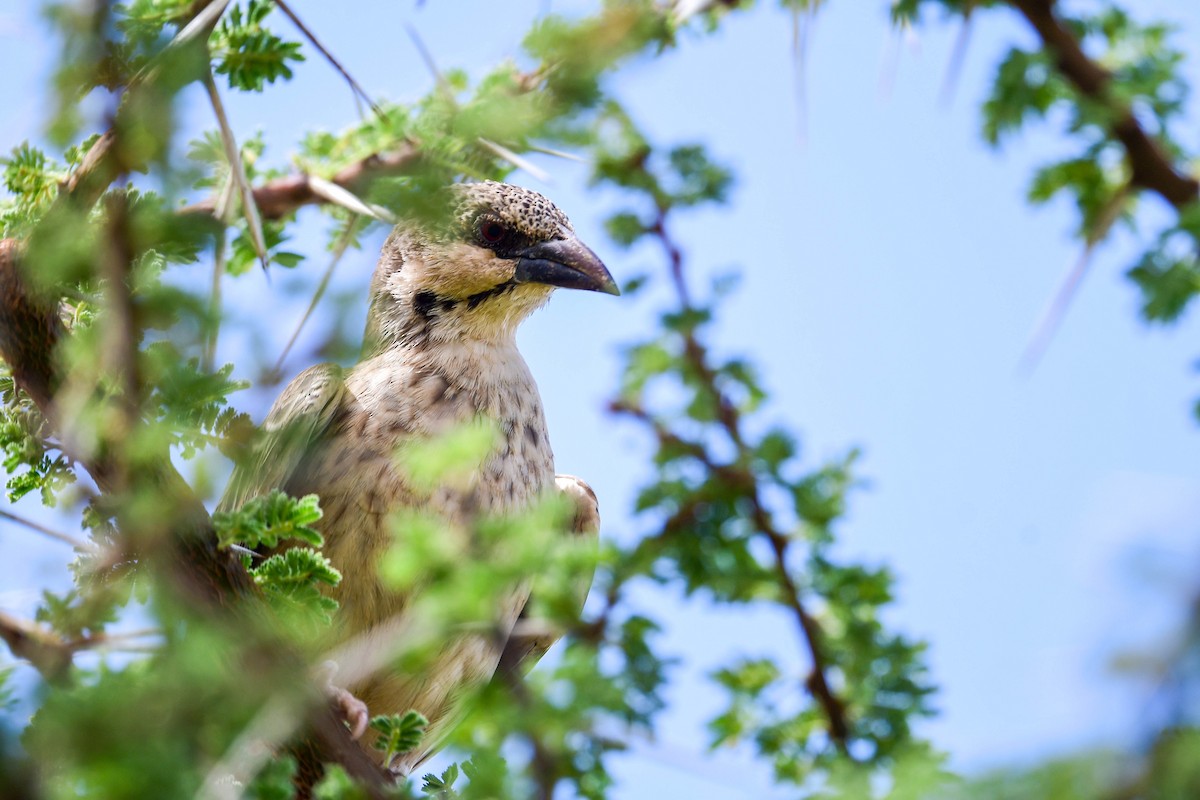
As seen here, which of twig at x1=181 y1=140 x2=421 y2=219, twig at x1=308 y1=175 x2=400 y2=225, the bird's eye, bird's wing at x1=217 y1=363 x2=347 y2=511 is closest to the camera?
twig at x1=308 y1=175 x2=400 y2=225

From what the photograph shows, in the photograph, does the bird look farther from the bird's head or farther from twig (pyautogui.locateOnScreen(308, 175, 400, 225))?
twig (pyautogui.locateOnScreen(308, 175, 400, 225))

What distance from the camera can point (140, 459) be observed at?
1660mm

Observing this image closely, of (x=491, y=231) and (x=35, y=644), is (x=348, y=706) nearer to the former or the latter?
(x=35, y=644)

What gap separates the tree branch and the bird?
61.8 inches

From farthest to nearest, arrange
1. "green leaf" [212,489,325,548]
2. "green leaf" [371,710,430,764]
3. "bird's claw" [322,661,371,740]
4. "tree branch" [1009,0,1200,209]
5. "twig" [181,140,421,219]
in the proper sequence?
1. "twig" [181,140,421,219]
2. "tree branch" [1009,0,1200,209]
3. "bird's claw" [322,661,371,740]
4. "green leaf" [371,710,430,764]
5. "green leaf" [212,489,325,548]

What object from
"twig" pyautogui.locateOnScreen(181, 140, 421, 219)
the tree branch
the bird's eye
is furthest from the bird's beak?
the tree branch

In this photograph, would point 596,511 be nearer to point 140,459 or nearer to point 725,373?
point 725,373

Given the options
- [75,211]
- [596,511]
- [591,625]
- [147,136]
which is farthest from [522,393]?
[147,136]

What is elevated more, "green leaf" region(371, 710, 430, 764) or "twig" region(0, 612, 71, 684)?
"green leaf" region(371, 710, 430, 764)

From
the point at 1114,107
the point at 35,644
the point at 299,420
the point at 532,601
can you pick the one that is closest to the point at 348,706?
the point at 299,420

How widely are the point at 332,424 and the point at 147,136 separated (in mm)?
2493

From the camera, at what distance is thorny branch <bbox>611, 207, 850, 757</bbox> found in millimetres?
Result: 3115

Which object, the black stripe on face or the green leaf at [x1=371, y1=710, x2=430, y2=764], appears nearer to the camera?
the green leaf at [x1=371, y1=710, x2=430, y2=764]

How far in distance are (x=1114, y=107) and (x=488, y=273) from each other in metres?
2.27
